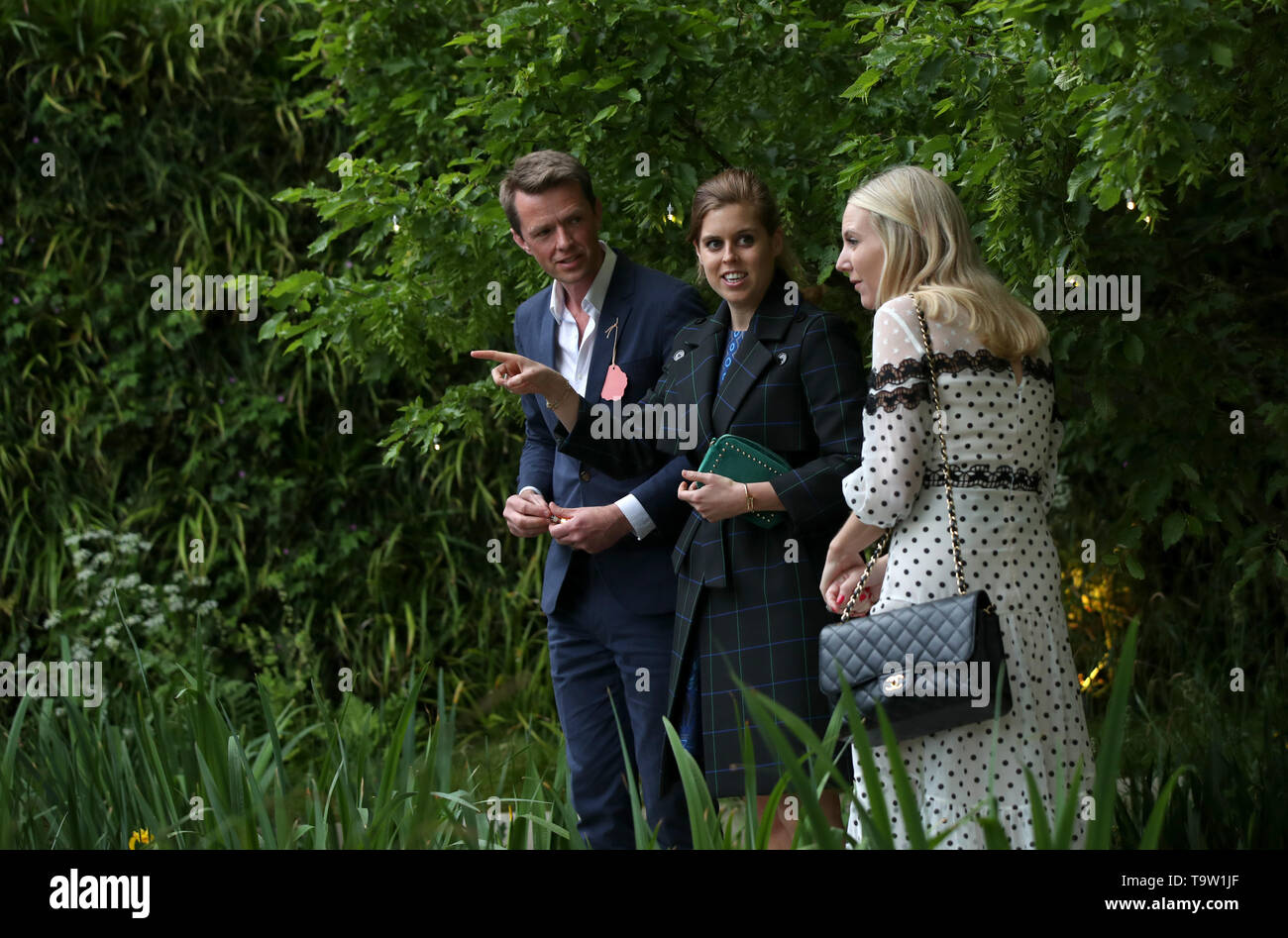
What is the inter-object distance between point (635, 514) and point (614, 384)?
0.94 ft

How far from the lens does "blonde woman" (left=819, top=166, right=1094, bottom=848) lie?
1930mm

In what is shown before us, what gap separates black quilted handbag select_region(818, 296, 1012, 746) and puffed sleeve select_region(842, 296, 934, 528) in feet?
0.08

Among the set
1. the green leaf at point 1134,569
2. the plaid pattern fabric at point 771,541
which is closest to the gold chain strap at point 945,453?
the plaid pattern fabric at point 771,541

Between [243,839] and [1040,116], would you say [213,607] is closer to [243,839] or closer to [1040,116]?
[243,839]

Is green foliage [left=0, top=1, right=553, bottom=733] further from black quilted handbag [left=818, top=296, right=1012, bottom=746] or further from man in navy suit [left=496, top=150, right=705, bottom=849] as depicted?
black quilted handbag [left=818, top=296, right=1012, bottom=746]

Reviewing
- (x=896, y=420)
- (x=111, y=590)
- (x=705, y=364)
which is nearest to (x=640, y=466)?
(x=705, y=364)

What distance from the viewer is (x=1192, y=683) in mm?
4168

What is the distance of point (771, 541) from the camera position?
2330 mm

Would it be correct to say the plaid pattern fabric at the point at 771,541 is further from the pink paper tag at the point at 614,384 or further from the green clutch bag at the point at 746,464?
the pink paper tag at the point at 614,384

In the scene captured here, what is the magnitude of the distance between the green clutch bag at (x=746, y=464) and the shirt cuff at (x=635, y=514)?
25cm

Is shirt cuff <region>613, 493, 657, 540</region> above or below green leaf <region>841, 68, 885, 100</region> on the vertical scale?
below

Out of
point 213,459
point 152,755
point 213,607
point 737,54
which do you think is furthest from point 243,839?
point 213,459

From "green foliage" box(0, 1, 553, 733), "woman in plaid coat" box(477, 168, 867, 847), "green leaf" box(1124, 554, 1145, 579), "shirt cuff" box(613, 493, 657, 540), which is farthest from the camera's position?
"green foliage" box(0, 1, 553, 733)

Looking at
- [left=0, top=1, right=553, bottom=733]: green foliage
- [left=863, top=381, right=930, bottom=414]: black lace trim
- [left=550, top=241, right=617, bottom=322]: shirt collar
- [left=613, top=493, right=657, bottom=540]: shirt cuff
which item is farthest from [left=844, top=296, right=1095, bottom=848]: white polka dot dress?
[left=0, top=1, right=553, bottom=733]: green foliage
